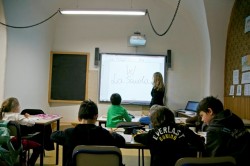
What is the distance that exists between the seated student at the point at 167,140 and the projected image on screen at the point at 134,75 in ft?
13.9

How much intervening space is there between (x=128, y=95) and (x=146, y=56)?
1.00 meters

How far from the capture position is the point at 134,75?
628 centimetres

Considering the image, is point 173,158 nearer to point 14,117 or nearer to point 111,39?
point 14,117

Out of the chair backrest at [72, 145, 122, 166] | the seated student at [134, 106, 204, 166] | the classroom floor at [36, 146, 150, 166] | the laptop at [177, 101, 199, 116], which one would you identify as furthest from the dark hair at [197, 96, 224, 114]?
the laptop at [177, 101, 199, 116]

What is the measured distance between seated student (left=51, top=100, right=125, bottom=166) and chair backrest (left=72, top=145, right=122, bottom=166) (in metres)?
0.20

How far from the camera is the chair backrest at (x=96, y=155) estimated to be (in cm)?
174

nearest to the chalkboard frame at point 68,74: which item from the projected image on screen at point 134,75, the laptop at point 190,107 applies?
the projected image on screen at point 134,75

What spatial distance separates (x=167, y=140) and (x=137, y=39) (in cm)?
435

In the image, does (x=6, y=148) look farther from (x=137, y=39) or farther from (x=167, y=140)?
(x=137, y=39)

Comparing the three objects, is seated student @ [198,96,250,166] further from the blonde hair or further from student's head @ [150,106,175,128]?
the blonde hair

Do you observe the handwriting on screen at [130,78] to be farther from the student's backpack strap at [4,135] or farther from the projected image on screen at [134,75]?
the student's backpack strap at [4,135]

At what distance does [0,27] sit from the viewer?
4387 millimetres

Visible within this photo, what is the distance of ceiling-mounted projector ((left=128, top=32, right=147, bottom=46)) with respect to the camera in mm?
6059

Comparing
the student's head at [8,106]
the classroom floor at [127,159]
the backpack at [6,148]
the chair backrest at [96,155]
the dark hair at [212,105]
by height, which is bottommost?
the classroom floor at [127,159]
